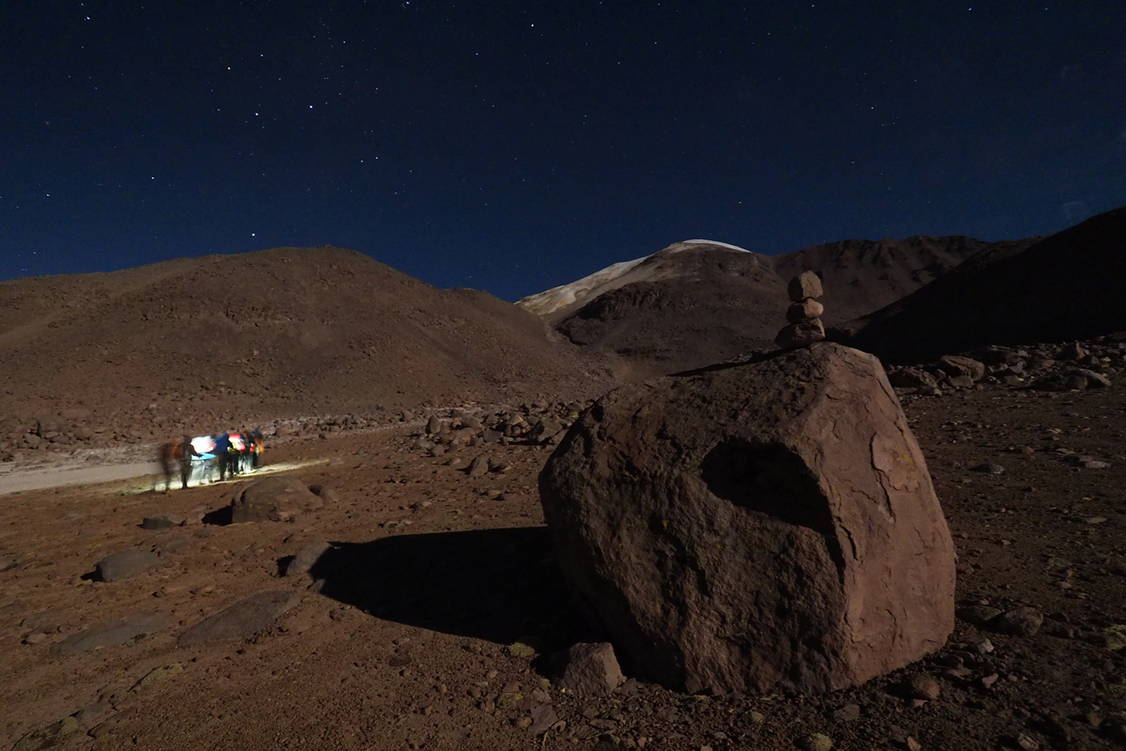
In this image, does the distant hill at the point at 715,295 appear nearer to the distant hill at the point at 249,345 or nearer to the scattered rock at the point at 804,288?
the distant hill at the point at 249,345

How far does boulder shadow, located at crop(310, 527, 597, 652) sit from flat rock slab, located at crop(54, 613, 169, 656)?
1.27 meters

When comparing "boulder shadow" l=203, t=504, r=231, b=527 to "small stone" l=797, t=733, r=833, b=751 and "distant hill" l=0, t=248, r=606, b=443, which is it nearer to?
"small stone" l=797, t=733, r=833, b=751

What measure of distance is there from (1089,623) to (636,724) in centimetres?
275

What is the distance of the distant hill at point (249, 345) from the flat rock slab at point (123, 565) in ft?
62.3

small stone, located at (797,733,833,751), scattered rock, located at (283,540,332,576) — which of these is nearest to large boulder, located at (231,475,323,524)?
scattered rock, located at (283,540,332,576)

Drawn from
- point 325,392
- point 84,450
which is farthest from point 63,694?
point 325,392

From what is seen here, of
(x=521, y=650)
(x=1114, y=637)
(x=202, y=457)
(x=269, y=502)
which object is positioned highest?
(x=202, y=457)

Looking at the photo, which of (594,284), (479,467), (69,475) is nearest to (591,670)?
(479,467)

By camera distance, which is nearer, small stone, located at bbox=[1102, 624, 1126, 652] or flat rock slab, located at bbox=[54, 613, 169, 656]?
small stone, located at bbox=[1102, 624, 1126, 652]

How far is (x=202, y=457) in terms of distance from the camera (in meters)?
11.1

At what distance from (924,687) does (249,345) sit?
33489 millimetres

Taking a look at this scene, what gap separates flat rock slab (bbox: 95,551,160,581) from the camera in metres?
5.45

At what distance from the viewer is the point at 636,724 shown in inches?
108

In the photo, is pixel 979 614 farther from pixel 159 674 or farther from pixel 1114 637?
pixel 159 674
